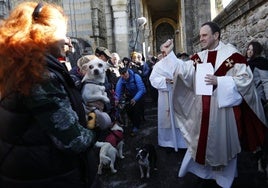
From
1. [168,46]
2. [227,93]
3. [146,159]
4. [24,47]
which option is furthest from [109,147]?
[24,47]

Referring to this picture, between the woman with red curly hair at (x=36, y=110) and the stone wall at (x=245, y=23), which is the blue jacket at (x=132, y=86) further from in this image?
the woman with red curly hair at (x=36, y=110)

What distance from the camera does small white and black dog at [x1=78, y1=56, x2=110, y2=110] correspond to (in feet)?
12.2

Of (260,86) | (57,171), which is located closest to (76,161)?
(57,171)

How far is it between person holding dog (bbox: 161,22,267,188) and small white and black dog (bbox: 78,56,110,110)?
1.17 m

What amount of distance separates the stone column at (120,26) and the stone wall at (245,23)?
622cm

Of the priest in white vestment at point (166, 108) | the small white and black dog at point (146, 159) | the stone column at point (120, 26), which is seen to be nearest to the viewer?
the small white and black dog at point (146, 159)

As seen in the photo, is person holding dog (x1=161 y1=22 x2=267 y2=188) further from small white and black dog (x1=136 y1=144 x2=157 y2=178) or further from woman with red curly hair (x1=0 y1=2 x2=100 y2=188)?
woman with red curly hair (x1=0 y1=2 x2=100 y2=188)

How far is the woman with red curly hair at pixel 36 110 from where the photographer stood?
1.73 meters

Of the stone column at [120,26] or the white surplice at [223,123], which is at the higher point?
the stone column at [120,26]

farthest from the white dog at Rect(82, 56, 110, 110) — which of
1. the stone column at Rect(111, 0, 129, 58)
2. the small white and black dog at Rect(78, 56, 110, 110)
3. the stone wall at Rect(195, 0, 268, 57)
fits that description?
the stone column at Rect(111, 0, 129, 58)

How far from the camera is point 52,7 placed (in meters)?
1.93

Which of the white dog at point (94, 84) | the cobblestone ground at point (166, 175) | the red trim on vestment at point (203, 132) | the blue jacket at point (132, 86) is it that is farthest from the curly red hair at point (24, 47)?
the blue jacket at point (132, 86)

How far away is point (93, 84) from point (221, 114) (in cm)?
157

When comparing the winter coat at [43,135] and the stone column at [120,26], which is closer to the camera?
the winter coat at [43,135]
